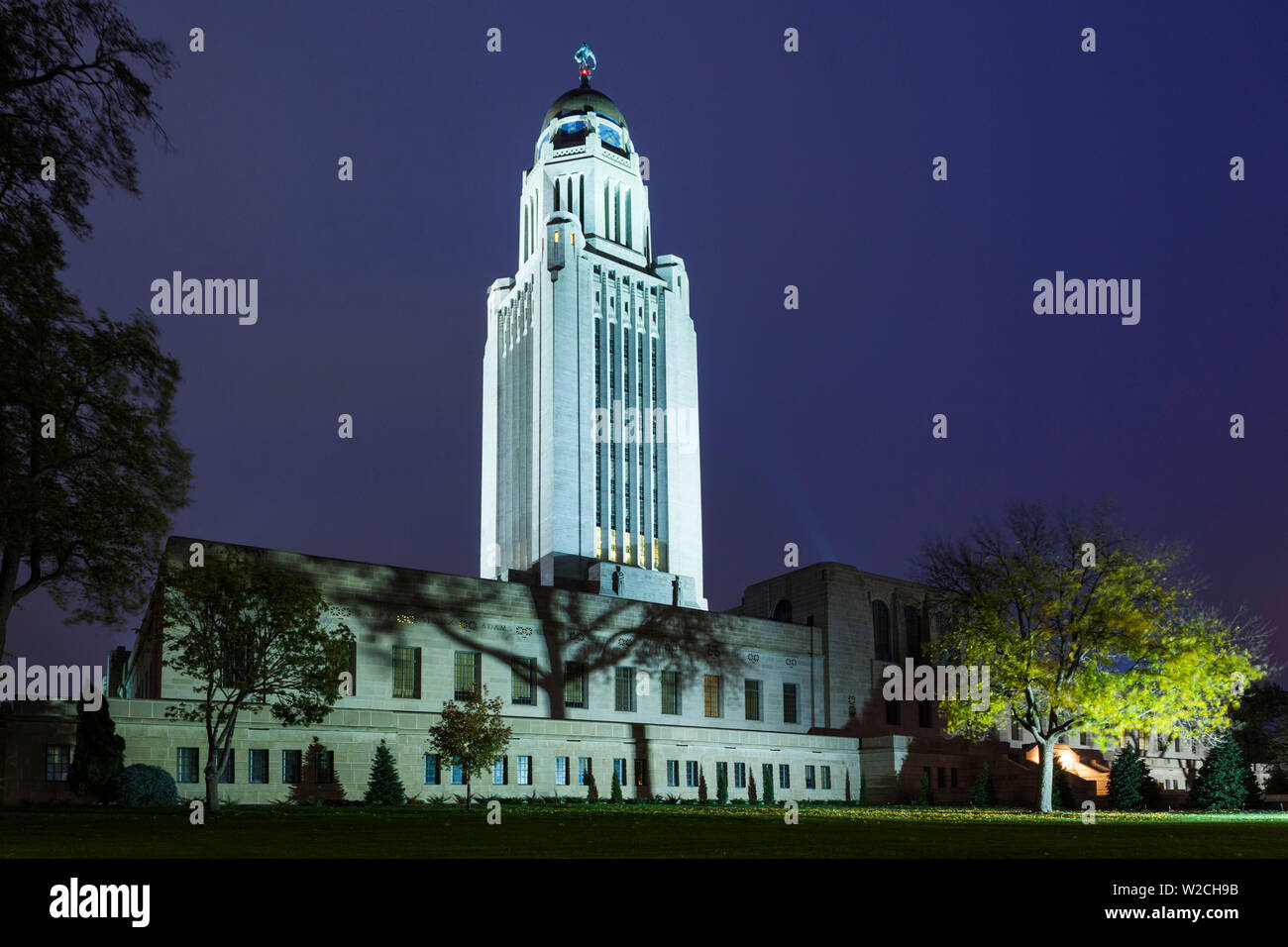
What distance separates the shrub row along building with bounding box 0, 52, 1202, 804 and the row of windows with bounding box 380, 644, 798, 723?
0.13m

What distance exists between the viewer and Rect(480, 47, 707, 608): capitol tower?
8894cm

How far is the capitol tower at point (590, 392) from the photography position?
88.9m

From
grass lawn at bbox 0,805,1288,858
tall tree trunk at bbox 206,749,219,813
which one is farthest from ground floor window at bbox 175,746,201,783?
grass lawn at bbox 0,805,1288,858

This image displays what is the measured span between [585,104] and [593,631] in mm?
63645

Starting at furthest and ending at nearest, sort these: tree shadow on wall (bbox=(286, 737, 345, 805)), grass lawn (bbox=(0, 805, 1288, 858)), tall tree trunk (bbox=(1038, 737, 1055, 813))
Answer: tree shadow on wall (bbox=(286, 737, 345, 805))
tall tree trunk (bbox=(1038, 737, 1055, 813))
grass lawn (bbox=(0, 805, 1288, 858))

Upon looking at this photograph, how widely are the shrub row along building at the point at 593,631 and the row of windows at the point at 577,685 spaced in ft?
0.43

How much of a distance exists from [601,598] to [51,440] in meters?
39.3

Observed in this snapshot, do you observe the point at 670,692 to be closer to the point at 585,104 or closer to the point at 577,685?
the point at 577,685

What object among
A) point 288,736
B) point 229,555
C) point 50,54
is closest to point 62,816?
point 229,555

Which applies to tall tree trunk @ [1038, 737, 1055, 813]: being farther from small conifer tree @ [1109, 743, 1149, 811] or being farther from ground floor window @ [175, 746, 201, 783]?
ground floor window @ [175, 746, 201, 783]

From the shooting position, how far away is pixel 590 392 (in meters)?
91.8

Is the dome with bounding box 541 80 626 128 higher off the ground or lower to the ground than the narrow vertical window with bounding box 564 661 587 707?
higher

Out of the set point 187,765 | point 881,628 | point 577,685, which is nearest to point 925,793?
point 881,628
